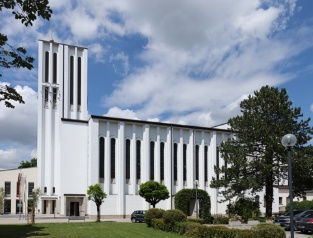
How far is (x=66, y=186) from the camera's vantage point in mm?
58719

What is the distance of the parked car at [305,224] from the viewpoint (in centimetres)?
2734

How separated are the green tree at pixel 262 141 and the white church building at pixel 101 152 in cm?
1820

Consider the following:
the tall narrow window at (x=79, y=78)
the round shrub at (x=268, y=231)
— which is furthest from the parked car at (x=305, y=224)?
the tall narrow window at (x=79, y=78)

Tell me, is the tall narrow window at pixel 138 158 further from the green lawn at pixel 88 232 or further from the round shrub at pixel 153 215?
the green lawn at pixel 88 232

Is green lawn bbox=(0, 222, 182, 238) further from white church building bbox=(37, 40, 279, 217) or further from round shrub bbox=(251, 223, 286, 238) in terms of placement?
white church building bbox=(37, 40, 279, 217)

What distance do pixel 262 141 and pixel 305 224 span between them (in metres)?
15.3

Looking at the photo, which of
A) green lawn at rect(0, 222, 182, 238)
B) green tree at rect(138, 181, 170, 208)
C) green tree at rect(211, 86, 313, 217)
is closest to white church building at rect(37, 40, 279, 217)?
green tree at rect(138, 181, 170, 208)

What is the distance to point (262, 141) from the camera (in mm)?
42219

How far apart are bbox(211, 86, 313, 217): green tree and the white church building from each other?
18198 millimetres

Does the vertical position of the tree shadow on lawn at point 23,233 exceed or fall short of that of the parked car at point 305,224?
it falls short

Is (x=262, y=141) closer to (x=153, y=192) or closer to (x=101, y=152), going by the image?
(x=153, y=192)

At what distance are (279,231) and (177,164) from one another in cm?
4383

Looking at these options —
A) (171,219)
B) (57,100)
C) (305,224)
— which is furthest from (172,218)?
(57,100)

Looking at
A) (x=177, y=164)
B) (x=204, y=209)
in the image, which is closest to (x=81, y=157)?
(x=177, y=164)
